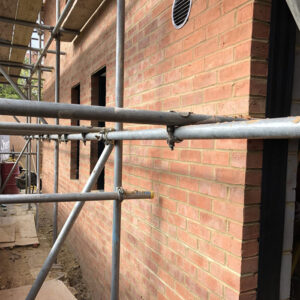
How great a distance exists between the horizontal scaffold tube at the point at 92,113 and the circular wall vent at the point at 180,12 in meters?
1.05

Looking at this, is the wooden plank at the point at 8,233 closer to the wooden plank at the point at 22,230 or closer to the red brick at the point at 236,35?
the wooden plank at the point at 22,230

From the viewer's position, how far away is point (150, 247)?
269cm

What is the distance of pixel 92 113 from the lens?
4.34ft

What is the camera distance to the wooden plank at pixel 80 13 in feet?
13.2

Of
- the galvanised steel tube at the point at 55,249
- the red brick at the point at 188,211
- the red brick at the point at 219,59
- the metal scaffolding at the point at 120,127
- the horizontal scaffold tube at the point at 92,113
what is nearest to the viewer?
the metal scaffolding at the point at 120,127

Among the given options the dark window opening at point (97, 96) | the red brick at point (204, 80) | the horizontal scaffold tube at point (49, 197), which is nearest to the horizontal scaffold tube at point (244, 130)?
the red brick at point (204, 80)

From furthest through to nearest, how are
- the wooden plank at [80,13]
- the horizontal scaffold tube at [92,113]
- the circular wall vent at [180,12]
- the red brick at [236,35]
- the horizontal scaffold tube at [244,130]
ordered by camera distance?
the wooden plank at [80,13] < the circular wall vent at [180,12] < the red brick at [236,35] < the horizontal scaffold tube at [92,113] < the horizontal scaffold tube at [244,130]

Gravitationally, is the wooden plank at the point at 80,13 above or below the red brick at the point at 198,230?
above

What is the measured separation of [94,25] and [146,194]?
3.18 meters

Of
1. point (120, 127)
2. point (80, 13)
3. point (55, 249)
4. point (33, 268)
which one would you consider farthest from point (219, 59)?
point (33, 268)

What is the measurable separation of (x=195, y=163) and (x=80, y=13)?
3.43 metres

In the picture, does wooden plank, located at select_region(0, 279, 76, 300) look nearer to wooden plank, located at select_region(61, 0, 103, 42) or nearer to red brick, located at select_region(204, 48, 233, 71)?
red brick, located at select_region(204, 48, 233, 71)

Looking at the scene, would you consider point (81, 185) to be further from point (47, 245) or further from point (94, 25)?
point (94, 25)

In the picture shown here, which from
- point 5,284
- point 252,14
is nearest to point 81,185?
point 5,284
